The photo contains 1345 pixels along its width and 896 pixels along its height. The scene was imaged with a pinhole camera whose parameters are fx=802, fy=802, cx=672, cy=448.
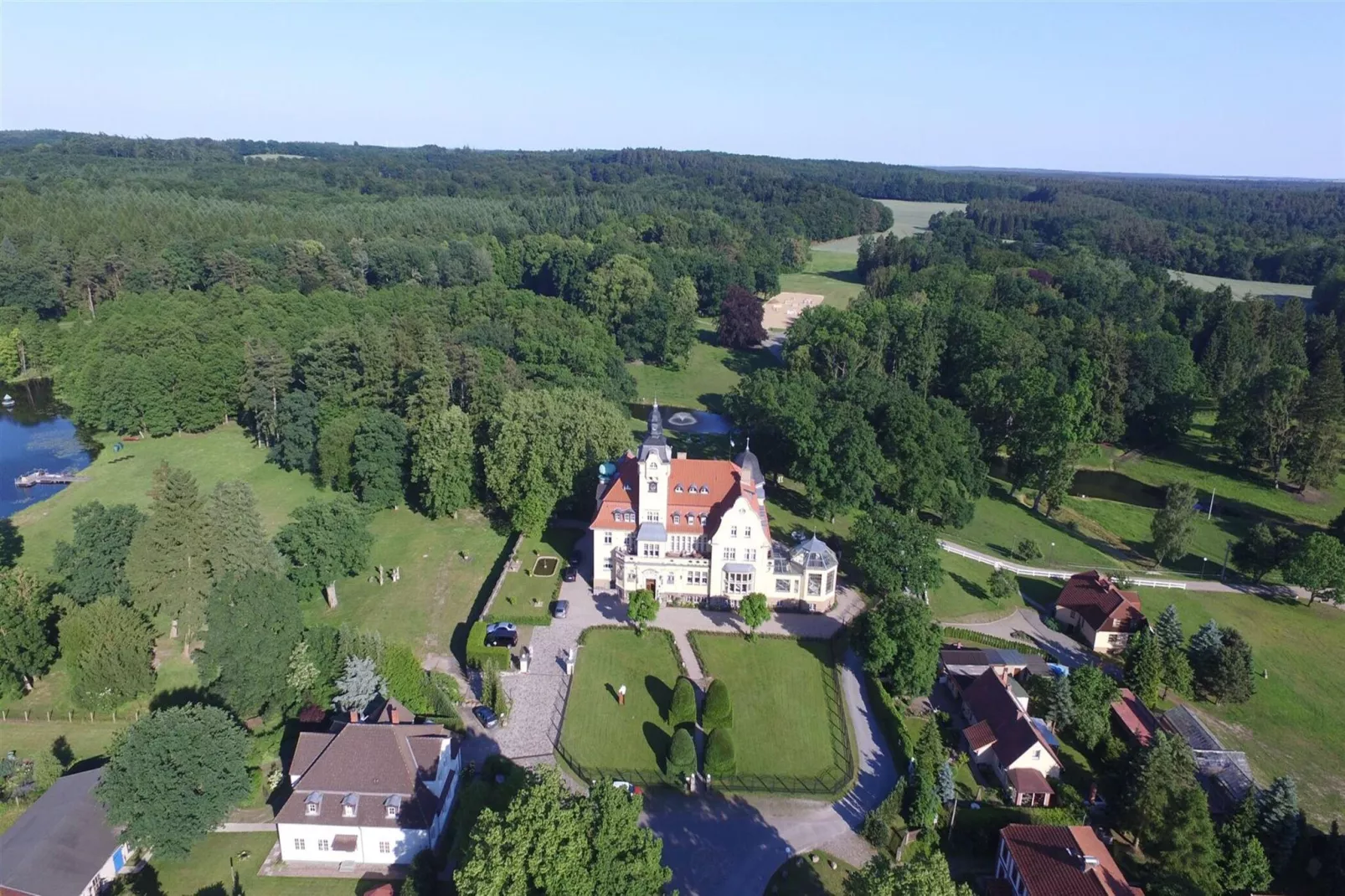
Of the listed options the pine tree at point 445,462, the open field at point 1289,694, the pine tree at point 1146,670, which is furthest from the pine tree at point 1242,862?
the pine tree at point 445,462

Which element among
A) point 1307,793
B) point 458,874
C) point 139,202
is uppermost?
point 139,202

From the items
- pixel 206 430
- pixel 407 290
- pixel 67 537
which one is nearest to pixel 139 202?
pixel 407 290

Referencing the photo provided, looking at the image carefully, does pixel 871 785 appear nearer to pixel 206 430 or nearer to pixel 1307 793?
pixel 1307 793

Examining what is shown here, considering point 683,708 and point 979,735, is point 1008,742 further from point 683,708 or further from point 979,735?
point 683,708

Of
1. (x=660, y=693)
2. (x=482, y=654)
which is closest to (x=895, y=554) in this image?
(x=660, y=693)

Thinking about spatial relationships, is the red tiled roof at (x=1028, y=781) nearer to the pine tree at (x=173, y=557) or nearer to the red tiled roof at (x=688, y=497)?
the red tiled roof at (x=688, y=497)
